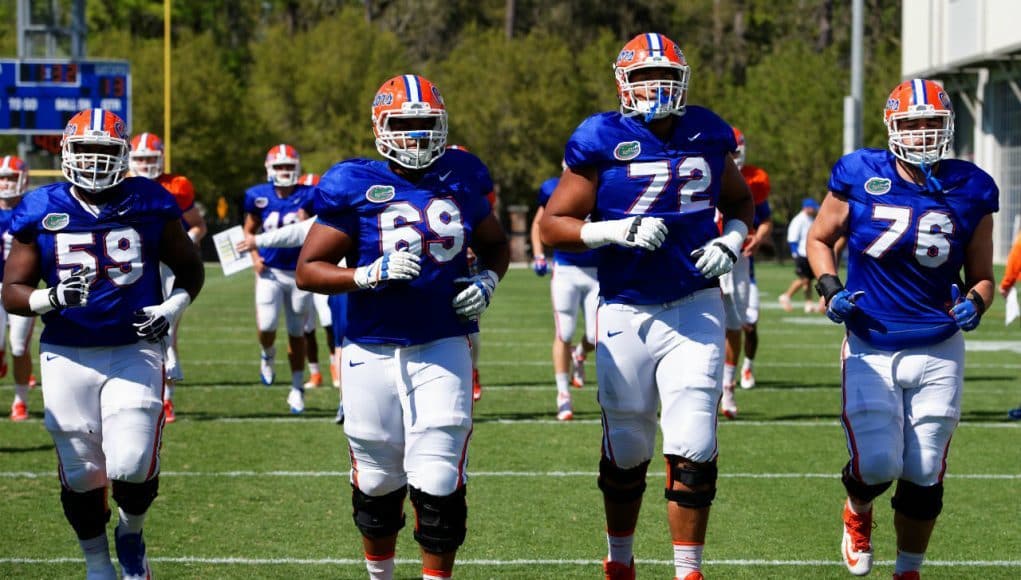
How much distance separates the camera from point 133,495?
564cm

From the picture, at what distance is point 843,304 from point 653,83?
1.13 metres

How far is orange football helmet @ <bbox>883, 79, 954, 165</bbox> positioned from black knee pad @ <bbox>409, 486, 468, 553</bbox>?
2.20 m

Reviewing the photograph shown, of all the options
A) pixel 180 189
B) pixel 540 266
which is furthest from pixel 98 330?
pixel 540 266

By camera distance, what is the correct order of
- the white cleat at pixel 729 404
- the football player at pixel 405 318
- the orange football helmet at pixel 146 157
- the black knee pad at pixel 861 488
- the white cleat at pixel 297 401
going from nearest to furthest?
the football player at pixel 405 318
the black knee pad at pixel 861 488
the orange football helmet at pixel 146 157
the white cleat at pixel 729 404
the white cleat at pixel 297 401

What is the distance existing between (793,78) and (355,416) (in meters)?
39.8

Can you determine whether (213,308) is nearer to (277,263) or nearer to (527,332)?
(527,332)

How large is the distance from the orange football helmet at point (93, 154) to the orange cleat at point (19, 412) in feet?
17.4

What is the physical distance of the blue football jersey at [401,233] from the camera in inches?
207

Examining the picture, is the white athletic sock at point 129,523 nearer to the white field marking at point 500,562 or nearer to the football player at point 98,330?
the football player at point 98,330

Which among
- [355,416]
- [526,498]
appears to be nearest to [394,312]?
[355,416]

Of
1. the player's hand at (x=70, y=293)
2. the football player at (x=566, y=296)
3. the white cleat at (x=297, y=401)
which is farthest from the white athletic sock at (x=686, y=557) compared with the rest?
the white cleat at (x=297, y=401)

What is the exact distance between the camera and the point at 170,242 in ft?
19.4

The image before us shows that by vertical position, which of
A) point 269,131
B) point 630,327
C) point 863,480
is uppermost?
point 269,131

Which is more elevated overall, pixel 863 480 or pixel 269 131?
pixel 269 131
